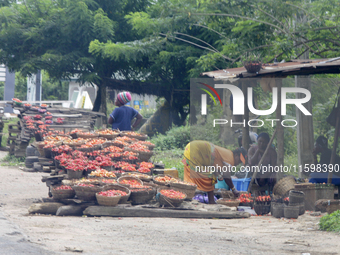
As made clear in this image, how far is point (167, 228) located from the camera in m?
6.69

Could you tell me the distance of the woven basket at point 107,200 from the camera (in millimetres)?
7469

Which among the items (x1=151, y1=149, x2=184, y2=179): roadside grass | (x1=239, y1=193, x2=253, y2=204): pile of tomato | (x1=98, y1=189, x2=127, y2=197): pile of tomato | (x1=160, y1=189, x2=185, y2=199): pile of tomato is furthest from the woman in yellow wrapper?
(x1=151, y1=149, x2=184, y2=179): roadside grass

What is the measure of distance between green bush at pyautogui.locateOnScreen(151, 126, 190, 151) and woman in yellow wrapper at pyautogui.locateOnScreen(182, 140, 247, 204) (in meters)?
8.81

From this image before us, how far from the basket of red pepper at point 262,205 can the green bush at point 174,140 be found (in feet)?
31.6

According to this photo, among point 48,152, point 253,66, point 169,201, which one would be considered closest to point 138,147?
point 48,152

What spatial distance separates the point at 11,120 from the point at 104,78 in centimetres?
829

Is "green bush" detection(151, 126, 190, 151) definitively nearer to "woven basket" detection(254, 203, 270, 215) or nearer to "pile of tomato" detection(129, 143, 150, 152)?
"pile of tomato" detection(129, 143, 150, 152)

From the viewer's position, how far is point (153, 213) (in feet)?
25.5

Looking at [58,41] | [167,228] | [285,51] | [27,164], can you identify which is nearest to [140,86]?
[58,41]

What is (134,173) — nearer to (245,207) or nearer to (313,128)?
(245,207)

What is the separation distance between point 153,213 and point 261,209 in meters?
2.16

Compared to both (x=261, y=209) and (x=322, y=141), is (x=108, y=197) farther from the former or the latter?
(x=322, y=141)

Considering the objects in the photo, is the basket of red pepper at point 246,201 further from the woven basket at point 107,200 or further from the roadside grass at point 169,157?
the roadside grass at point 169,157

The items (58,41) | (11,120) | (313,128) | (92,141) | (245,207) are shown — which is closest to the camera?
(245,207)
